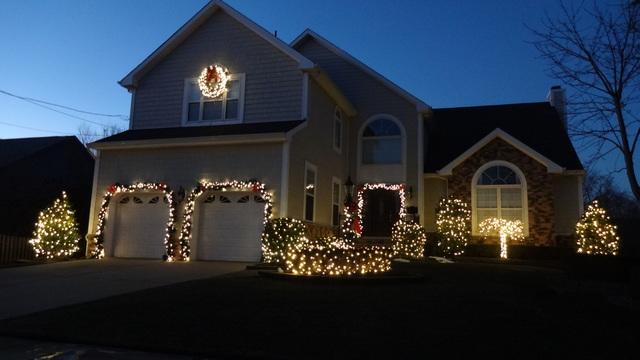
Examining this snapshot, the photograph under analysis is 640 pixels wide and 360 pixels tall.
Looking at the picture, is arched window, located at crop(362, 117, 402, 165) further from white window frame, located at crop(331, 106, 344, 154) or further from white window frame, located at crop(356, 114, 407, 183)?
white window frame, located at crop(331, 106, 344, 154)

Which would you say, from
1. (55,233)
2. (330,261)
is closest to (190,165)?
(55,233)

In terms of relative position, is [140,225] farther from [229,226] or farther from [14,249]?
[14,249]

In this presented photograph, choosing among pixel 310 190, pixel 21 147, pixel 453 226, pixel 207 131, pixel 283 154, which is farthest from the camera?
pixel 21 147

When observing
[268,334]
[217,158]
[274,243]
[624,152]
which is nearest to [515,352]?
[268,334]

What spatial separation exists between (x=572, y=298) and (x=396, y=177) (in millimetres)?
11621

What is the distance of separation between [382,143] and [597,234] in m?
8.16

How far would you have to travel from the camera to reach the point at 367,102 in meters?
20.6

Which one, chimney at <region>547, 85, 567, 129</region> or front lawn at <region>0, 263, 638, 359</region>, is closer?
front lawn at <region>0, 263, 638, 359</region>

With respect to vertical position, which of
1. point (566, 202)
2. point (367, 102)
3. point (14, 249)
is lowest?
point (14, 249)

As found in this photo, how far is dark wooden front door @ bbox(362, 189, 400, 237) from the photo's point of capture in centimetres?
1986

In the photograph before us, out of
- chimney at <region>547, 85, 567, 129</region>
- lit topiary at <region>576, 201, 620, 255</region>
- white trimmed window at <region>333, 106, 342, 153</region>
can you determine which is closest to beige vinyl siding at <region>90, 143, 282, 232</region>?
white trimmed window at <region>333, 106, 342, 153</region>

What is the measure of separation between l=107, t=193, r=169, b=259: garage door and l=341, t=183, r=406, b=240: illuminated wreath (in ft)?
20.7

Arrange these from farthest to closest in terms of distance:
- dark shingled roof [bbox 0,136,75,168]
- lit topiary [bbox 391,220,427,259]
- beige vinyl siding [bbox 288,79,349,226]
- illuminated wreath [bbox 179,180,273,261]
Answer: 1. dark shingled roof [bbox 0,136,75,168]
2. lit topiary [bbox 391,220,427,259]
3. beige vinyl siding [bbox 288,79,349,226]
4. illuminated wreath [bbox 179,180,273,261]

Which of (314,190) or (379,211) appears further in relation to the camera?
(379,211)
